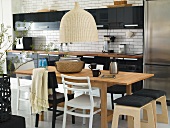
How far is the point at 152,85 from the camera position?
19.8ft

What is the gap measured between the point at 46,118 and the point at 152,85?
7.54 ft

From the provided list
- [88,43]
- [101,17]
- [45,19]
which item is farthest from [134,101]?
[45,19]

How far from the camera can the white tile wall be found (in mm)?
7090

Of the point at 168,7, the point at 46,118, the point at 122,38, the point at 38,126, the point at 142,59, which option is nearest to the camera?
the point at 38,126

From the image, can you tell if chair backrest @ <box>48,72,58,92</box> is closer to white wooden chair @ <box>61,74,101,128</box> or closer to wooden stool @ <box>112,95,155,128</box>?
white wooden chair @ <box>61,74,101,128</box>

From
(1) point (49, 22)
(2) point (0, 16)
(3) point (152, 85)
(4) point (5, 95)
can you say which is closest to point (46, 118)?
(3) point (152, 85)

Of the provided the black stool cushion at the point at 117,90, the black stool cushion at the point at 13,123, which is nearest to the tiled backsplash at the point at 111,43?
the black stool cushion at the point at 117,90

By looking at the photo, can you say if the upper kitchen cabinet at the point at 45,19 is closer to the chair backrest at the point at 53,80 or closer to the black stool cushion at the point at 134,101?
the chair backrest at the point at 53,80

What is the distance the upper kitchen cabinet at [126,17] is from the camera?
6.61m

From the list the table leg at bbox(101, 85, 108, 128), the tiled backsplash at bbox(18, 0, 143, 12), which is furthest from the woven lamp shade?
the tiled backsplash at bbox(18, 0, 143, 12)

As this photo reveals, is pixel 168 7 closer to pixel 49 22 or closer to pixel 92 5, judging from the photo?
pixel 92 5

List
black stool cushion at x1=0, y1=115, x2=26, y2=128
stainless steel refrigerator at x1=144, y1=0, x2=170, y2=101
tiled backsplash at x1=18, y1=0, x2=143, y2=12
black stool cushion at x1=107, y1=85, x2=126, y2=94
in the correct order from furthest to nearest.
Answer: tiled backsplash at x1=18, y1=0, x2=143, y2=12 < stainless steel refrigerator at x1=144, y1=0, x2=170, y2=101 < black stool cushion at x1=107, y1=85, x2=126, y2=94 < black stool cushion at x1=0, y1=115, x2=26, y2=128

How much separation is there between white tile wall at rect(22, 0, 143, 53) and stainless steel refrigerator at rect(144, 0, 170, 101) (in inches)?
41.6

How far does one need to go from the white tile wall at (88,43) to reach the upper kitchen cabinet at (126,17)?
375 millimetres
